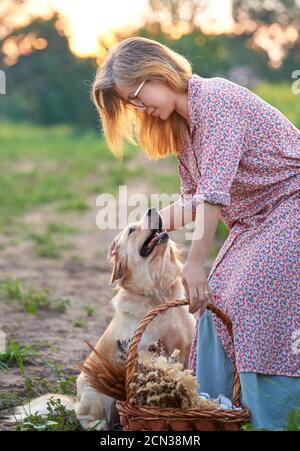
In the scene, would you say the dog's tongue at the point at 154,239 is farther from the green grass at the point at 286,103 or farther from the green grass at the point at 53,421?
the green grass at the point at 286,103

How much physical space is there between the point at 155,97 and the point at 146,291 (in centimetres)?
132

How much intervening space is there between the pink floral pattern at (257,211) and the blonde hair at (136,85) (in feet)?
0.43

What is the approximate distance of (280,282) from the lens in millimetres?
3229

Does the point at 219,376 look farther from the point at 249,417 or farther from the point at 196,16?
the point at 196,16

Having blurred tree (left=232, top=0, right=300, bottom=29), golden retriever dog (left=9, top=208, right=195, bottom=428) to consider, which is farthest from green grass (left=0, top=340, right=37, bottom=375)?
blurred tree (left=232, top=0, right=300, bottom=29)

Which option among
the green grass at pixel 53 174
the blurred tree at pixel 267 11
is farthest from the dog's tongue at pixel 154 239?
the blurred tree at pixel 267 11

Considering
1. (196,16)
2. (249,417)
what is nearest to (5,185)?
(196,16)

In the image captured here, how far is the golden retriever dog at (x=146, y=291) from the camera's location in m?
4.08

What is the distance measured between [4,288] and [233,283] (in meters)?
3.91

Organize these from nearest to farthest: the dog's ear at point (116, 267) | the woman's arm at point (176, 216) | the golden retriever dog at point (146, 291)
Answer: the woman's arm at point (176, 216), the golden retriever dog at point (146, 291), the dog's ear at point (116, 267)

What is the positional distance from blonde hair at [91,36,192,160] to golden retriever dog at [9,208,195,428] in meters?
0.60

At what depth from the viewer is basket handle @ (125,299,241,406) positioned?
3.11 metres

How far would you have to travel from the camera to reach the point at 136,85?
10.8ft

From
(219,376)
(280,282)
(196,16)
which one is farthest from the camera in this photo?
(196,16)
